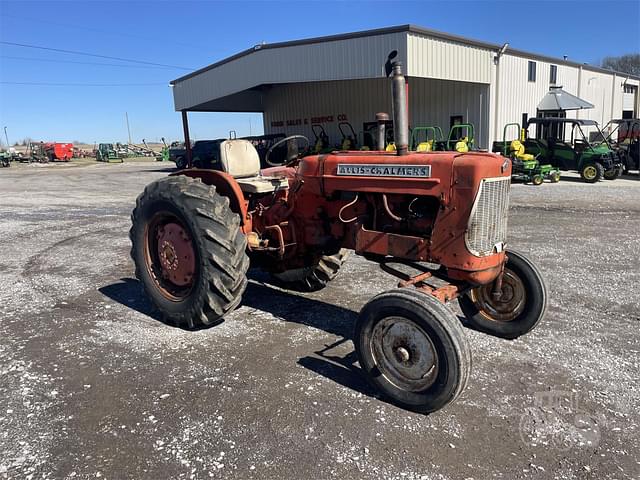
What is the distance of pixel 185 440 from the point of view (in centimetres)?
259

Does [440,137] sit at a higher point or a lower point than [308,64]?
lower

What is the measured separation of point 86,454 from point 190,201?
6.19 feet

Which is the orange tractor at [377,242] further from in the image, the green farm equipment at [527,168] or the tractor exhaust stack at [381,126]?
the green farm equipment at [527,168]

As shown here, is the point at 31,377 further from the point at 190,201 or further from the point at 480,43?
the point at 480,43

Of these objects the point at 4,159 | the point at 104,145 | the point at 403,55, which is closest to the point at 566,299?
the point at 403,55

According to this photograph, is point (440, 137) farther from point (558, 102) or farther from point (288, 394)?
point (288, 394)

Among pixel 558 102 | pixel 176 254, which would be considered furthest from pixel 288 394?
pixel 558 102

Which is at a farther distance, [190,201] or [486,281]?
[190,201]

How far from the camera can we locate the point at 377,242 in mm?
3461

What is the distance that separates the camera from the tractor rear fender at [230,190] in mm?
4137

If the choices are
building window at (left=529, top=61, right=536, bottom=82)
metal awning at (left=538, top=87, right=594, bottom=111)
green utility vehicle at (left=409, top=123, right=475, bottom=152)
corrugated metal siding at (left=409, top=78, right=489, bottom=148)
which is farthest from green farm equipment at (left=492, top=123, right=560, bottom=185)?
metal awning at (left=538, top=87, right=594, bottom=111)

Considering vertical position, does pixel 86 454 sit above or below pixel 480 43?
below

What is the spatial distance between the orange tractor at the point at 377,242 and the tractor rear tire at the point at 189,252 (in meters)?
0.01

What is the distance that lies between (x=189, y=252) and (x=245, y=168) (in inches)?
42.9
